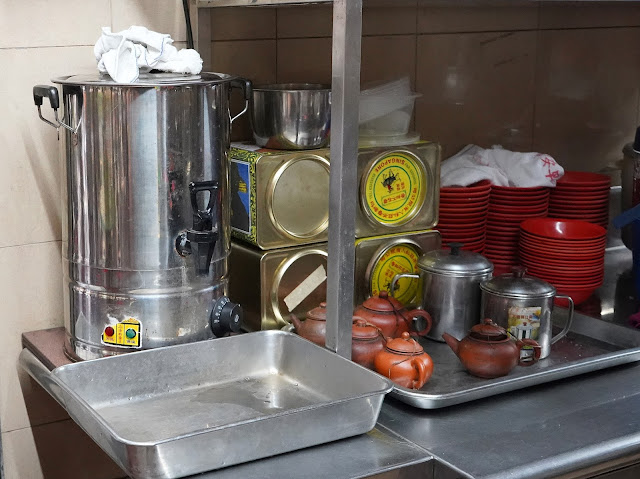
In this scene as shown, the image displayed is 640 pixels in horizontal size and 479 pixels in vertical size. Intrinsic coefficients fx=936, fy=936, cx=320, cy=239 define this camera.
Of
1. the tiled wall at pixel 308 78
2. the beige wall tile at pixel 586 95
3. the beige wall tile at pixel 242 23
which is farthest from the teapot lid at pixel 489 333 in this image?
the beige wall tile at pixel 586 95

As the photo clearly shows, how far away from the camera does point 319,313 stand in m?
1.60

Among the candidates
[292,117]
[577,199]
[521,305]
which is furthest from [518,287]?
[577,199]

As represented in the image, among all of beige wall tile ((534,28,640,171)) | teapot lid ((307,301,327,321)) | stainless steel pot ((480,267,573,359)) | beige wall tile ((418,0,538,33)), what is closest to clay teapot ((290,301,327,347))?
teapot lid ((307,301,327,321))

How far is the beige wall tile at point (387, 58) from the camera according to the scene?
2.05 meters

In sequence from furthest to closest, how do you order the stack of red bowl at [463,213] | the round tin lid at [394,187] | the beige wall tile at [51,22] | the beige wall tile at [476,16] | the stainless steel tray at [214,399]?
the beige wall tile at [476,16]
the stack of red bowl at [463,213]
the round tin lid at [394,187]
the beige wall tile at [51,22]
the stainless steel tray at [214,399]

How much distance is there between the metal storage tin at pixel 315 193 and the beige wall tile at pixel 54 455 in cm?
54

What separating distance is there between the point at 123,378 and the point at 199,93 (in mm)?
461

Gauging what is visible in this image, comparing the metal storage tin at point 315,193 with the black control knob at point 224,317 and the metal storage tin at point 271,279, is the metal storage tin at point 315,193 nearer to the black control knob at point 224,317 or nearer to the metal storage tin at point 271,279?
the metal storage tin at point 271,279

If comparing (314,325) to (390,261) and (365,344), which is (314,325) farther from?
(390,261)

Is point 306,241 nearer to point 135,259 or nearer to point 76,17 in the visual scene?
point 135,259

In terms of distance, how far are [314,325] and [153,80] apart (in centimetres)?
48

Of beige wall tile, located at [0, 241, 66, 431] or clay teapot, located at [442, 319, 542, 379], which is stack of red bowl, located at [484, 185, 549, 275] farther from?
beige wall tile, located at [0, 241, 66, 431]

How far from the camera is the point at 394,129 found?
1.80 meters

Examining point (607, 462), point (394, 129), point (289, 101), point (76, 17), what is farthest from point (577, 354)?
point (76, 17)
